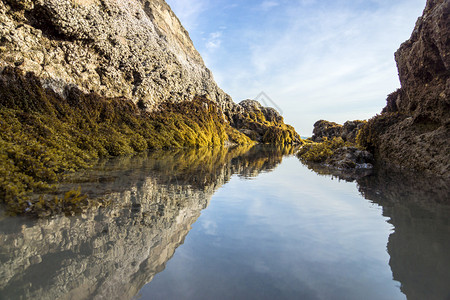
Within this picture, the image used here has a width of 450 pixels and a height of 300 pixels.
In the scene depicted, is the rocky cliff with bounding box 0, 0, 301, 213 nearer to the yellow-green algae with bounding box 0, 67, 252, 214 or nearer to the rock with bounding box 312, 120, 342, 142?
the yellow-green algae with bounding box 0, 67, 252, 214

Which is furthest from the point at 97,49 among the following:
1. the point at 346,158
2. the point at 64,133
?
the point at 346,158

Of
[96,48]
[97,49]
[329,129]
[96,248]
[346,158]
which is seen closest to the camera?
[96,248]

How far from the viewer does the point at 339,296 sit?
2229 mm

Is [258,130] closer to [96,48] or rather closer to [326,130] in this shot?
[326,130]

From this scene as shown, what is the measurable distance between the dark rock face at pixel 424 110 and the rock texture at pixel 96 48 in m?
20.6

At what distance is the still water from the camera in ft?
7.53

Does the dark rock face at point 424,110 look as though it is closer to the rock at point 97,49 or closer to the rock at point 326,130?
the rock at point 97,49

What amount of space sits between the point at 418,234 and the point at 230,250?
2.82m

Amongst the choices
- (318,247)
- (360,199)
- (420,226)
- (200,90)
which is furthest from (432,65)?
(200,90)

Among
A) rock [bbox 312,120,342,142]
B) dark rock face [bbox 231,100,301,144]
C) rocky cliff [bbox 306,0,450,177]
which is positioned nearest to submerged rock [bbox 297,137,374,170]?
rocky cliff [bbox 306,0,450,177]

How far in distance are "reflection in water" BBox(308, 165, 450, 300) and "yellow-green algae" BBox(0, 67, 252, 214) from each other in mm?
4973

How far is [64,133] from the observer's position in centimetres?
1156

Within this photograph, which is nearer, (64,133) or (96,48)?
(64,133)

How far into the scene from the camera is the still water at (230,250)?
7.53 feet
